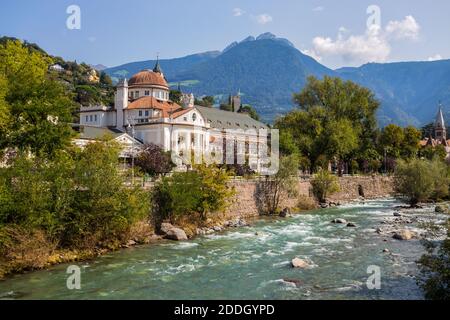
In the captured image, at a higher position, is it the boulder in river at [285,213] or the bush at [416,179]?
the bush at [416,179]

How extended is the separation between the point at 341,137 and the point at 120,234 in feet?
146

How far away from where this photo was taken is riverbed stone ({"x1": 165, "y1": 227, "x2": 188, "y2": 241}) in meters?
31.5

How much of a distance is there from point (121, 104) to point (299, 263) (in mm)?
51961

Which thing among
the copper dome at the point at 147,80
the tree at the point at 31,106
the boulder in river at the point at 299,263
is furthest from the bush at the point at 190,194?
the copper dome at the point at 147,80

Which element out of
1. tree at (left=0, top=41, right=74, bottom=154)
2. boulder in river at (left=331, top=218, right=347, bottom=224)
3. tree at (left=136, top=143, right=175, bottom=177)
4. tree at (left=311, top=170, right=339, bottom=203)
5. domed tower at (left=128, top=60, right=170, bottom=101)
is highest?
domed tower at (left=128, top=60, right=170, bottom=101)

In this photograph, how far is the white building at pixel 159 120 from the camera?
65.2 m

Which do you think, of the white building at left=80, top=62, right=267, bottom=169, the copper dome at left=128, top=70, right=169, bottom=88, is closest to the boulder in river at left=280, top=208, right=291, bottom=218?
the white building at left=80, top=62, right=267, bottom=169

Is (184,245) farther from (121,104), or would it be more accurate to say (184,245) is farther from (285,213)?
(121,104)

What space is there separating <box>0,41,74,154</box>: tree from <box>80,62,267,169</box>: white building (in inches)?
1179

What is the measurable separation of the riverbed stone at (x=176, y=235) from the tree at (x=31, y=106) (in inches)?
390

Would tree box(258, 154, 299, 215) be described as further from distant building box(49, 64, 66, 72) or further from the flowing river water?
distant building box(49, 64, 66, 72)

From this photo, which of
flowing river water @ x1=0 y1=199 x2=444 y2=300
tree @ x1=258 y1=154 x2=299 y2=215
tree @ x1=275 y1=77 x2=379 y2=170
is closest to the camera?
flowing river water @ x1=0 y1=199 x2=444 y2=300

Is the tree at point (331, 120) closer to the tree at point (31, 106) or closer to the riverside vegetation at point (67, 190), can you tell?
the riverside vegetation at point (67, 190)
